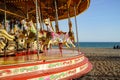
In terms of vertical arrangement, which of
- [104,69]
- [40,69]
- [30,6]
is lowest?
[104,69]

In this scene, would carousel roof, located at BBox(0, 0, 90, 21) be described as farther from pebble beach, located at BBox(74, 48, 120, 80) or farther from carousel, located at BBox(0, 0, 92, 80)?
pebble beach, located at BBox(74, 48, 120, 80)

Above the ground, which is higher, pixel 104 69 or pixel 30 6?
pixel 30 6

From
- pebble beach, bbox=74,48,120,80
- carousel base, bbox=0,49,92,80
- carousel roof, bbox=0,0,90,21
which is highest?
carousel roof, bbox=0,0,90,21

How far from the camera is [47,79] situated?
7656 millimetres

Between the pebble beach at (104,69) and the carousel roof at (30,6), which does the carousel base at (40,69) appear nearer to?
the carousel roof at (30,6)

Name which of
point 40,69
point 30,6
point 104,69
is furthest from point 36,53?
point 104,69

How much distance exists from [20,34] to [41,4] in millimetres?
3440

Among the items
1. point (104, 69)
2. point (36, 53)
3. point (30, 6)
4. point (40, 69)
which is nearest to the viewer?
point (40, 69)

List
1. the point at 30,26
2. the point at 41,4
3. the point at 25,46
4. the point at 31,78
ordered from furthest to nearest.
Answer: the point at 41,4, the point at 25,46, the point at 30,26, the point at 31,78

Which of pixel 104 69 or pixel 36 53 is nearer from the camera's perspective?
pixel 36 53

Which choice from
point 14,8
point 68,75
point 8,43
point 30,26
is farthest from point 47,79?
point 14,8

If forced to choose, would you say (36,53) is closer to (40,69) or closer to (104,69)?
(40,69)

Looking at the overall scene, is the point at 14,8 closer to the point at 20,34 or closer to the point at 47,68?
the point at 20,34

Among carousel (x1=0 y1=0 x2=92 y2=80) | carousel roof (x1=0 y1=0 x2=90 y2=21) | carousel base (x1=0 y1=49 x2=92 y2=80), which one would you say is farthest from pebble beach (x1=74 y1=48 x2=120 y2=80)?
carousel base (x1=0 y1=49 x2=92 y2=80)
